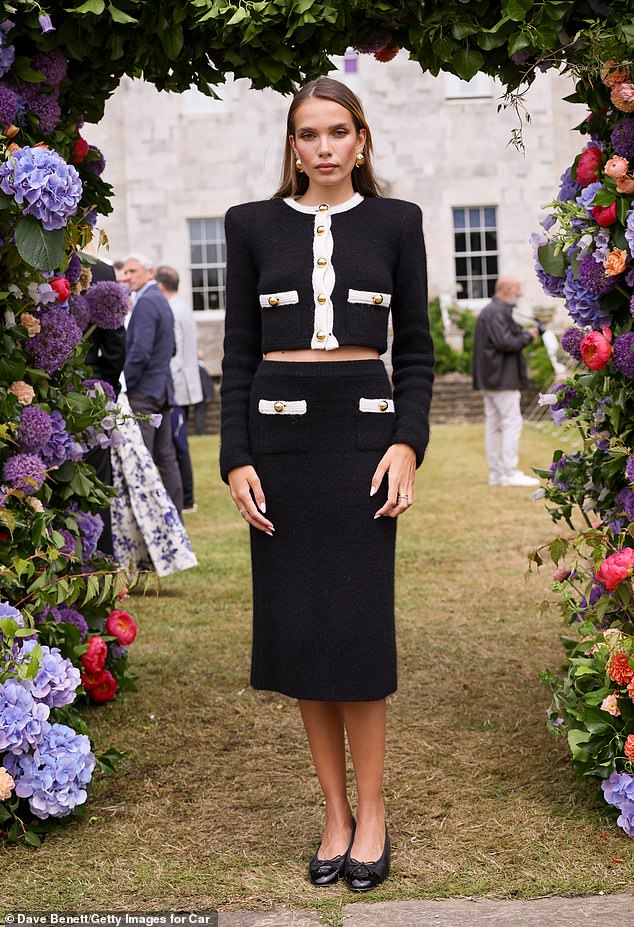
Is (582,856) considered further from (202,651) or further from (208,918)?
(202,651)

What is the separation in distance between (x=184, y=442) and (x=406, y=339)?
630 centimetres

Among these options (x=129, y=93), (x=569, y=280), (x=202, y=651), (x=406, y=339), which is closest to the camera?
(x=406, y=339)

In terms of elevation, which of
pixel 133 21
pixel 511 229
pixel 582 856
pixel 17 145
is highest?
pixel 511 229

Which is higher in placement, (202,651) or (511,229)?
(511,229)

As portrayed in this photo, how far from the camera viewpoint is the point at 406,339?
3330mm

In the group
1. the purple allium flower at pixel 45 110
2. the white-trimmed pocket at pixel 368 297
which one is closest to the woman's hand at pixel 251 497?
the white-trimmed pocket at pixel 368 297

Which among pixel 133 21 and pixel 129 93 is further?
pixel 129 93

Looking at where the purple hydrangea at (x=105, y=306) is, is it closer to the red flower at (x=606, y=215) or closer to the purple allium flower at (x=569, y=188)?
the purple allium flower at (x=569, y=188)

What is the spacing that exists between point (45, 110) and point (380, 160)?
64.2 feet

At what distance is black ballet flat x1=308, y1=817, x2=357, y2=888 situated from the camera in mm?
3277

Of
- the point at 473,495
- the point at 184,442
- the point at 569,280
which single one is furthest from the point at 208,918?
the point at 473,495

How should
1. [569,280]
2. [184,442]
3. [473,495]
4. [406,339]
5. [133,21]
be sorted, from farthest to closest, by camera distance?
1. [473,495]
2. [184,442]
3. [569,280]
4. [133,21]
5. [406,339]

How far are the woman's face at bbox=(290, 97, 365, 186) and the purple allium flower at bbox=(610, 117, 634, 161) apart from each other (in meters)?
0.96

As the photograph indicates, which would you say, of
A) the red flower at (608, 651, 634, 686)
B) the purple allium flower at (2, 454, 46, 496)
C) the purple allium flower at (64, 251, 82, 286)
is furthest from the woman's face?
the red flower at (608, 651, 634, 686)
